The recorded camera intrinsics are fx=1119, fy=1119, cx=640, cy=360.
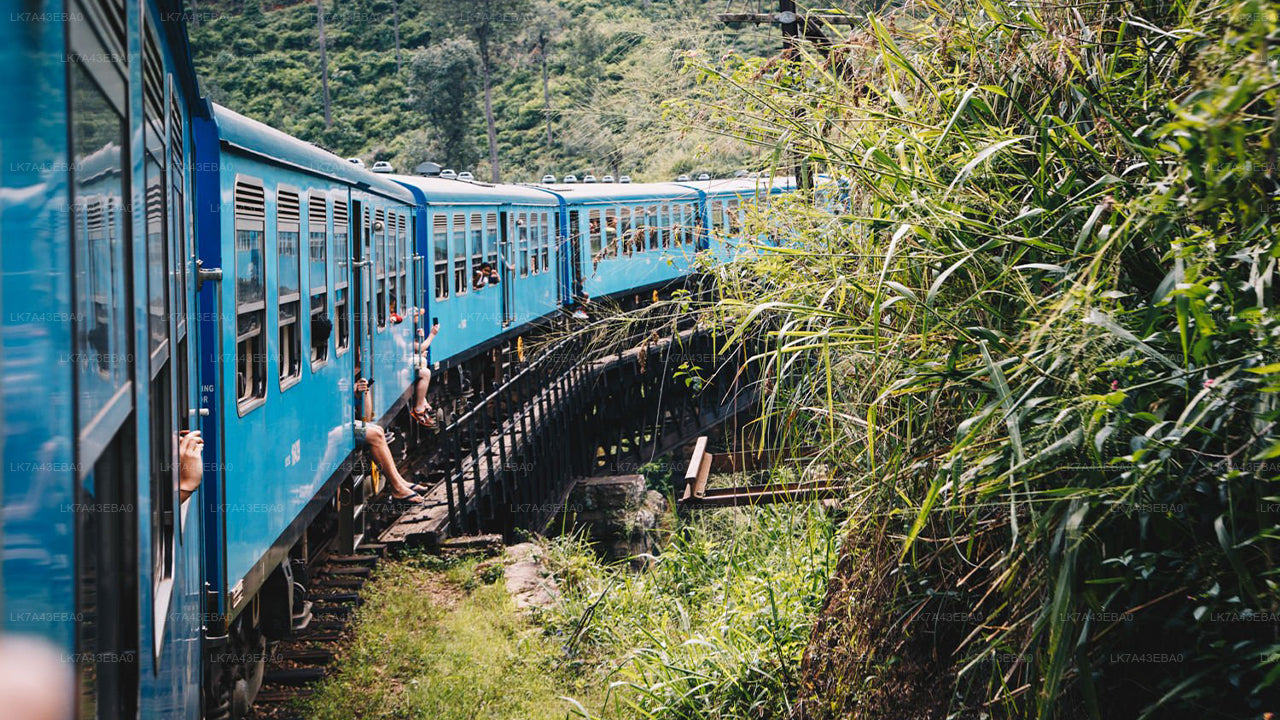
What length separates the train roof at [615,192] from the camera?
63.0 feet

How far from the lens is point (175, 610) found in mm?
3002

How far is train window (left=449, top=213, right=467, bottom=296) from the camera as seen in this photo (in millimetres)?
13586

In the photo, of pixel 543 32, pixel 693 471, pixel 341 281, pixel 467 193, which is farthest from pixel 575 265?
pixel 543 32

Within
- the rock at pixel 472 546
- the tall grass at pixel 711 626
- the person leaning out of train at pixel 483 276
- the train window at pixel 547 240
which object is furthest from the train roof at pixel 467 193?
the tall grass at pixel 711 626

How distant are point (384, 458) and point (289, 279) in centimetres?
351

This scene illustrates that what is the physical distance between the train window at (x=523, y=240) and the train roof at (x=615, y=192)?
174cm

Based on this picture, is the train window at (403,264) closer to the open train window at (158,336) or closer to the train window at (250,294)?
the train window at (250,294)

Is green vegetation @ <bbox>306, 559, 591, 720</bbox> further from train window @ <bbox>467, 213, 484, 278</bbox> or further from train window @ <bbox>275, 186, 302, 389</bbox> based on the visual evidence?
train window @ <bbox>467, 213, 484, 278</bbox>

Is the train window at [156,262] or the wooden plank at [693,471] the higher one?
the train window at [156,262]

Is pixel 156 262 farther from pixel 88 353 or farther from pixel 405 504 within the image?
pixel 405 504

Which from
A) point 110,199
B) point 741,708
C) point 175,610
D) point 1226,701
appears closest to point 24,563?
point 110,199

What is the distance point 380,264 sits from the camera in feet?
32.3

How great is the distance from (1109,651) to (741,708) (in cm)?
210

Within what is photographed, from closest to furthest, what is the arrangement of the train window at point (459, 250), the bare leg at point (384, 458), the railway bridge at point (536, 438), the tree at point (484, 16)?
the bare leg at point (384, 458) → the railway bridge at point (536, 438) → the train window at point (459, 250) → the tree at point (484, 16)
